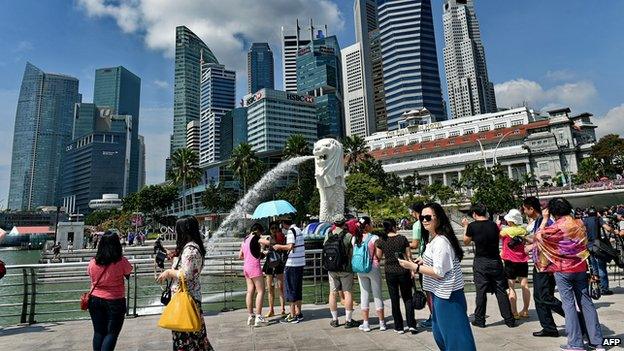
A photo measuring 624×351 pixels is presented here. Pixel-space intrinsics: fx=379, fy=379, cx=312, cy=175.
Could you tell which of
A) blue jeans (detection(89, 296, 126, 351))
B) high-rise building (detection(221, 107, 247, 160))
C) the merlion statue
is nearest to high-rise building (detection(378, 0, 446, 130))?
high-rise building (detection(221, 107, 247, 160))

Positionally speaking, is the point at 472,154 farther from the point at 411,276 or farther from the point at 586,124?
the point at 411,276

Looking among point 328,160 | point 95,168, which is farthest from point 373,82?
point 328,160

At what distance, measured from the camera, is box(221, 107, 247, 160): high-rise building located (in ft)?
533

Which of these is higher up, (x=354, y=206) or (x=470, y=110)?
(x=470, y=110)

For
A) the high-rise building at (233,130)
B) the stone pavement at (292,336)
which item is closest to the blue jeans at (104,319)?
the stone pavement at (292,336)

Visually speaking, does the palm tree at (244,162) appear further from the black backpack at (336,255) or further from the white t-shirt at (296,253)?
the black backpack at (336,255)

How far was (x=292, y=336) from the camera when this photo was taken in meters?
5.98

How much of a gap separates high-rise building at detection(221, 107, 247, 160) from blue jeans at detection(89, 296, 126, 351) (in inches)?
6126

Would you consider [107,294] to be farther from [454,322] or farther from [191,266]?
[454,322]

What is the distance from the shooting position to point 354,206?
47.7 meters

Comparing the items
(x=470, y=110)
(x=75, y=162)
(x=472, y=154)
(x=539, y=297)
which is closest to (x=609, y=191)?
(x=472, y=154)

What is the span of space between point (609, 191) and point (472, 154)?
101 feet

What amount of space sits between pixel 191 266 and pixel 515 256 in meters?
5.35

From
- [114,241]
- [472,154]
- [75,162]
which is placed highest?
[75,162]
